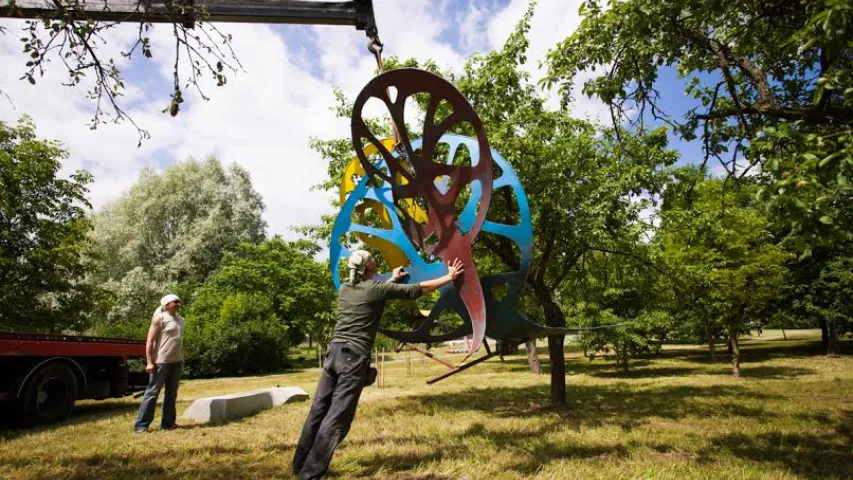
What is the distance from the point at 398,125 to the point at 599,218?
5.03 metres

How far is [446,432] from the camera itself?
23.3 feet

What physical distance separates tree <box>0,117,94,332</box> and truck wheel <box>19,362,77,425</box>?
21.5 ft

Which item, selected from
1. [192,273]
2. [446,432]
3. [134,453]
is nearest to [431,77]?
[446,432]

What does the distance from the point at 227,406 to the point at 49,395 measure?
3071 mm

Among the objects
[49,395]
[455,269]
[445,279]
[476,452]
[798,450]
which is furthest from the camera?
[49,395]

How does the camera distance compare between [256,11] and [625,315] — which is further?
[625,315]

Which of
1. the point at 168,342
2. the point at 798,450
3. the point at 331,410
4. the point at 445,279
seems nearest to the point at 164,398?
the point at 168,342

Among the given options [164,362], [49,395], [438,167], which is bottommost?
[49,395]

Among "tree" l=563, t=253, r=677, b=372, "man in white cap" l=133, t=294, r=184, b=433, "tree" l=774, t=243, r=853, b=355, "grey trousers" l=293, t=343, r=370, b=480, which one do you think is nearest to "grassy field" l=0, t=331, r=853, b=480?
"man in white cap" l=133, t=294, r=184, b=433

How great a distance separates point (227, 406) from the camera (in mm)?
8516

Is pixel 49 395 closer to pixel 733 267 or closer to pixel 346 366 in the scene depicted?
pixel 346 366

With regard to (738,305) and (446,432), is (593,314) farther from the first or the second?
(446,432)

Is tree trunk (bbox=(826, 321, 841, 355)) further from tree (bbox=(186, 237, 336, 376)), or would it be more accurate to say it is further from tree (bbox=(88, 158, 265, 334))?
tree (bbox=(88, 158, 265, 334))

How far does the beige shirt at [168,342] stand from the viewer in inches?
306
